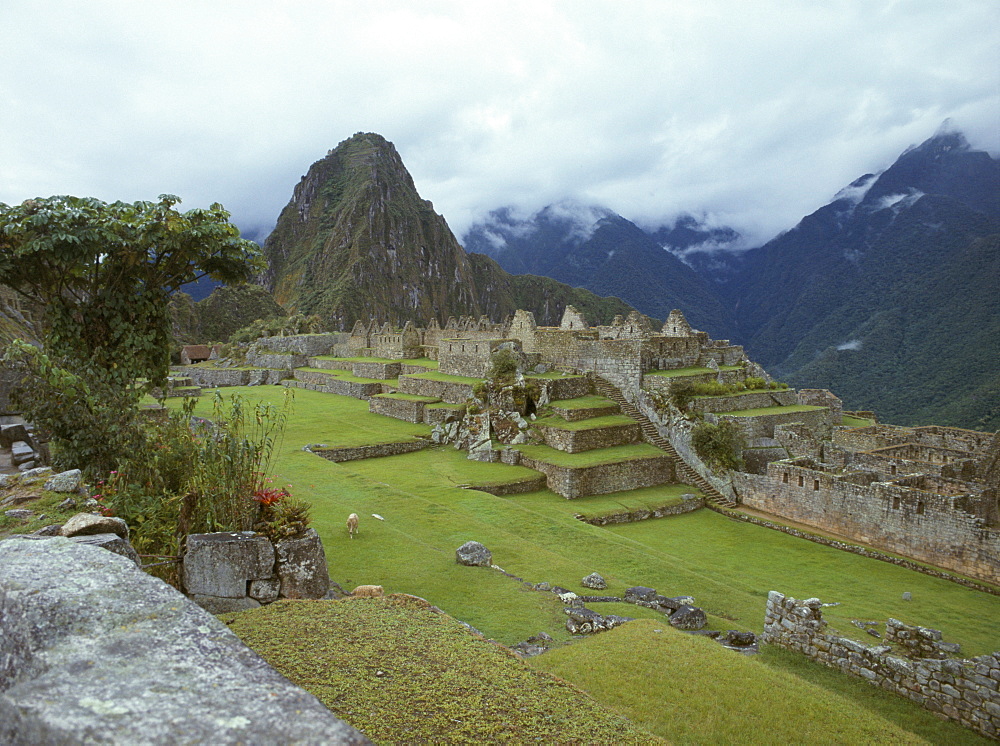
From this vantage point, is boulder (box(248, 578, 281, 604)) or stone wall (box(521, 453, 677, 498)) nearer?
boulder (box(248, 578, 281, 604))

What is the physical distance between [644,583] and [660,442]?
1031 cm

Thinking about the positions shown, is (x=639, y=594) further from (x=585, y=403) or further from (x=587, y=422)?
(x=585, y=403)

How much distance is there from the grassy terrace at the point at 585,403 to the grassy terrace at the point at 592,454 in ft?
6.92

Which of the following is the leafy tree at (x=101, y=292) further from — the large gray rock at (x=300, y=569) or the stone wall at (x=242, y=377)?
the stone wall at (x=242, y=377)

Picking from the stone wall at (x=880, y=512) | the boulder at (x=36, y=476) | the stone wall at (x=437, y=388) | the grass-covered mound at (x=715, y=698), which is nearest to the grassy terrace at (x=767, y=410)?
the stone wall at (x=880, y=512)

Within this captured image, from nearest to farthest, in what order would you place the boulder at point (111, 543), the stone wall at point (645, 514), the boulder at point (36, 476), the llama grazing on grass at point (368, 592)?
the boulder at point (111, 543) → the llama grazing on grass at point (368, 592) → the boulder at point (36, 476) → the stone wall at point (645, 514)

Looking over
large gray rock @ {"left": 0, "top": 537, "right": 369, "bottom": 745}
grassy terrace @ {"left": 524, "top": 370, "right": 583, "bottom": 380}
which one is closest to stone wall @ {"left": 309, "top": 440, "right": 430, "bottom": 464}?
grassy terrace @ {"left": 524, "top": 370, "right": 583, "bottom": 380}

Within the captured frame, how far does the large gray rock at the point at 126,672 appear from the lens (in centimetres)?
170

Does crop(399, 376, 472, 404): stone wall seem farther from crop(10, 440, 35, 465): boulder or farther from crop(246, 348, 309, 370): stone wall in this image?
crop(246, 348, 309, 370): stone wall

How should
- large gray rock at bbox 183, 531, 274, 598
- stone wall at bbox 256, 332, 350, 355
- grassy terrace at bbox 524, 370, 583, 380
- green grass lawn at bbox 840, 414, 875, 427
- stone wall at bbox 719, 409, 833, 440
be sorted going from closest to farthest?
large gray rock at bbox 183, 531, 274, 598
stone wall at bbox 719, 409, 833, 440
grassy terrace at bbox 524, 370, 583, 380
green grass lawn at bbox 840, 414, 875, 427
stone wall at bbox 256, 332, 350, 355

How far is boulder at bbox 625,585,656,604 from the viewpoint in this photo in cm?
952

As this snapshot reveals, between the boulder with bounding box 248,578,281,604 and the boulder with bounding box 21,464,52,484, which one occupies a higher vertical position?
the boulder with bounding box 21,464,52,484

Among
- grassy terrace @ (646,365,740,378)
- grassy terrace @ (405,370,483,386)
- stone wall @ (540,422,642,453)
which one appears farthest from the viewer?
grassy terrace @ (405,370,483,386)

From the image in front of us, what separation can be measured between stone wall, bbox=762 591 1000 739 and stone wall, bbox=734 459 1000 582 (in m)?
6.08
